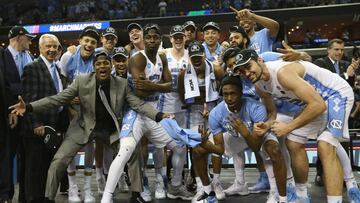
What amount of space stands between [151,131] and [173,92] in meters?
0.72

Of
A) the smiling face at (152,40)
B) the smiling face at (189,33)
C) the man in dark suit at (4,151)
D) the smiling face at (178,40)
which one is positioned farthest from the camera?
the smiling face at (189,33)

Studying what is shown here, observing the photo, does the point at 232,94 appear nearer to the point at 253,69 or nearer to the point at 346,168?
the point at 253,69

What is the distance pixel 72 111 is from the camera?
4824mm

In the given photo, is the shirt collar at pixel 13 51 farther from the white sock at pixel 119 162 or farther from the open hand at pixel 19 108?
the white sock at pixel 119 162

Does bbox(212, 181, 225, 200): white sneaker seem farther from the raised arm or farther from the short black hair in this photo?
the raised arm

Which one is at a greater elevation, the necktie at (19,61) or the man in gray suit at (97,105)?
the necktie at (19,61)

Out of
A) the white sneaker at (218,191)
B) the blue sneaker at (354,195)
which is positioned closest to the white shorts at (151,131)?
the white sneaker at (218,191)

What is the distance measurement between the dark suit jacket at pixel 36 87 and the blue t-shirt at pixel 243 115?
6.15 feet

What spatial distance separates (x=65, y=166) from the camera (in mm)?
4277

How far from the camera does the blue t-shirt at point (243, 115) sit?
13.5ft

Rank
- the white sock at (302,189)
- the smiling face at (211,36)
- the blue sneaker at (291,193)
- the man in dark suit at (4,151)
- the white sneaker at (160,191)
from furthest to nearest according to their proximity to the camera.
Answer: the smiling face at (211,36), the white sneaker at (160,191), the man in dark suit at (4,151), the blue sneaker at (291,193), the white sock at (302,189)

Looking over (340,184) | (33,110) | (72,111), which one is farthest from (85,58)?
(340,184)

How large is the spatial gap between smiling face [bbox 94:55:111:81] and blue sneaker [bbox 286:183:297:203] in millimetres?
2331

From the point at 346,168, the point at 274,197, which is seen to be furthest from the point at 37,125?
the point at 346,168
